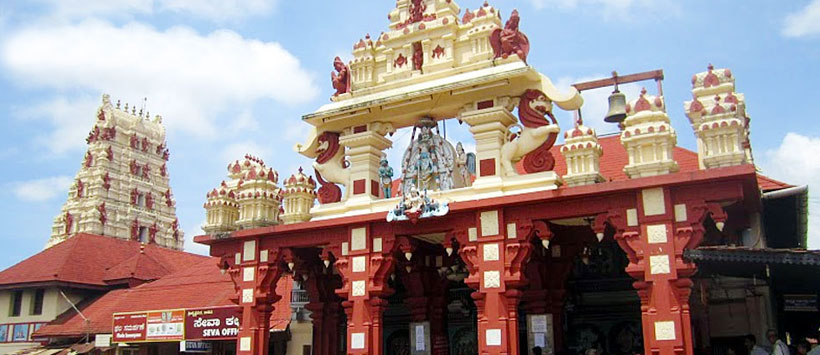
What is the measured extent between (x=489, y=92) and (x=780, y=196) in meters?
6.34

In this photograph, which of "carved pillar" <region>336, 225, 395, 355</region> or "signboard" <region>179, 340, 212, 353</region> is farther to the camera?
"signboard" <region>179, 340, 212, 353</region>

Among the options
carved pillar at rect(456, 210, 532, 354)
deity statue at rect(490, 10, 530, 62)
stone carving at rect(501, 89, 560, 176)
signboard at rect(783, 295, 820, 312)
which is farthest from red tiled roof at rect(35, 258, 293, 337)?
signboard at rect(783, 295, 820, 312)

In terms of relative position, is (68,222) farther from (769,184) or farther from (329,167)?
(769,184)

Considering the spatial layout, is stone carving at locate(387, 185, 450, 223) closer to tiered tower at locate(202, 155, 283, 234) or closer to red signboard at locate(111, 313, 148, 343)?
tiered tower at locate(202, 155, 283, 234)

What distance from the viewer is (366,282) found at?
16.3m

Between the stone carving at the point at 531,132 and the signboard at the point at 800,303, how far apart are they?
627cm

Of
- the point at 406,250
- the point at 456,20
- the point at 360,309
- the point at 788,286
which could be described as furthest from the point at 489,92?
the point at 788,286

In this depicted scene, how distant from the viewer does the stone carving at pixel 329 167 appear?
17938mm

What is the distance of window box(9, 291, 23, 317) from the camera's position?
1197 inches

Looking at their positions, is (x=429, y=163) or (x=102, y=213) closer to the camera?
(x=429, y=163)

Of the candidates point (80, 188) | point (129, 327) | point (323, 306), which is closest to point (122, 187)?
point (80, 188)

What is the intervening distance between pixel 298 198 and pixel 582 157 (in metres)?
7.08

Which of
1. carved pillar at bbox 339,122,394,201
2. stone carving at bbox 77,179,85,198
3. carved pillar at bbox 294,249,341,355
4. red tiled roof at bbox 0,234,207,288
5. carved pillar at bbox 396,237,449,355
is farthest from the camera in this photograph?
stone carving at bbox 77,179,85,198

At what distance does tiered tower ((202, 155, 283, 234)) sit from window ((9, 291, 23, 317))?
15730mm
